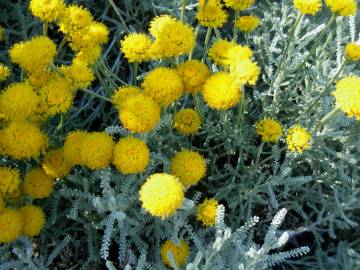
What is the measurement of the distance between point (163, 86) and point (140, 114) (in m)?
0.12

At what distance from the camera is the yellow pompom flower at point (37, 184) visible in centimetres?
165

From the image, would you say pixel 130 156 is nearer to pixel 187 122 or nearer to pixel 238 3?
pixel 187 122

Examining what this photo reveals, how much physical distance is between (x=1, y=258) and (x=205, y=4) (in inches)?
47.1

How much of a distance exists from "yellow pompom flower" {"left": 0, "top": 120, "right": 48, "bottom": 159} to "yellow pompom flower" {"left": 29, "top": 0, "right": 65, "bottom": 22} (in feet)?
1.22

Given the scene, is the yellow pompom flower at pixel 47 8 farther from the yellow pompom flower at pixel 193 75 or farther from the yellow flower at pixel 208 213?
the yellow flower at pixel 208 213

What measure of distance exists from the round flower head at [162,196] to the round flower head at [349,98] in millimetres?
609

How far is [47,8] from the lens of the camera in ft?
5.32

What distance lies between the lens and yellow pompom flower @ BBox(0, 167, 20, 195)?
5.19ft

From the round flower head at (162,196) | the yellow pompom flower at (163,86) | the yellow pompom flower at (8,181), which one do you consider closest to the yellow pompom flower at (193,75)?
the yellow pompom flower at (163,86)

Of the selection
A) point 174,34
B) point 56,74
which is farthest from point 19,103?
point 174,34

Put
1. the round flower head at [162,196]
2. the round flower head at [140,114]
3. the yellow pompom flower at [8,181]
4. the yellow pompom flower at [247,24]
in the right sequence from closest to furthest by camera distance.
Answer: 1. the round flower head at [162,196]
2. the round flower head at [140,114]
3. the yellow pompom flower at [8,181]
4. the yellow pompom flower at [247,24]

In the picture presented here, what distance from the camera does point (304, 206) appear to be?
2.38m

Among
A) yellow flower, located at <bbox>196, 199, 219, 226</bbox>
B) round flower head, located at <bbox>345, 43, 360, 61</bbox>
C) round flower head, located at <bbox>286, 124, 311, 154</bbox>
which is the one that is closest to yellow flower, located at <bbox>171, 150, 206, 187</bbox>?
yellow flower, located at <bbox>196, 199, 219, 226</bbox>

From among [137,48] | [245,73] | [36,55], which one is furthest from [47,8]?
[245,73]
